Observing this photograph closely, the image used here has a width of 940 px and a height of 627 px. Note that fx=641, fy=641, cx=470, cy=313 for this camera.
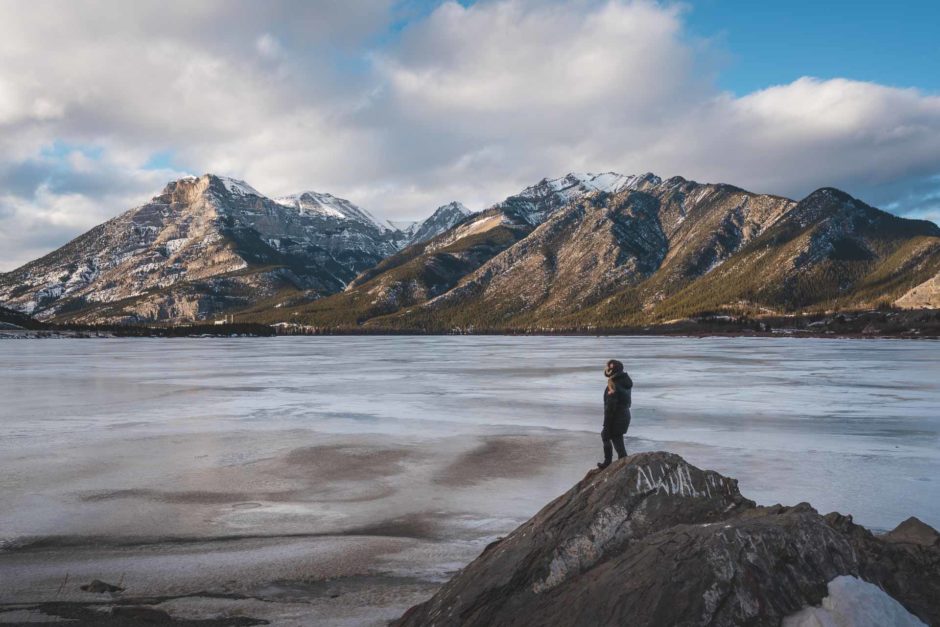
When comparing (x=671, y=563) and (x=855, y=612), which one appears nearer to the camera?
(x=855, y=612)

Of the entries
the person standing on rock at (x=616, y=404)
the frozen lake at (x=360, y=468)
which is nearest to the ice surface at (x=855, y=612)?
the frozen lake at (x=360, y=468)

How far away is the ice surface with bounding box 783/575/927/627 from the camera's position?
22.1 ft

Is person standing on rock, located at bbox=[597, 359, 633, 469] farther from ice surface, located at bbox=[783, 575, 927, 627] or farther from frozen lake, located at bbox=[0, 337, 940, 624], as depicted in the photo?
ice surface, located at bbox=[783, 575, 927, 627]

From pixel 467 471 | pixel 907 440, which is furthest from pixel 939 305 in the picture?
pixel 467 471

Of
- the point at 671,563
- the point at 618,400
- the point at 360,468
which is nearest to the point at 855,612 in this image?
the point at 671,563

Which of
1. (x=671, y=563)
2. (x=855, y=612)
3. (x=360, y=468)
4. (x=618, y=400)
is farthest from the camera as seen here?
(x=360, y=468)

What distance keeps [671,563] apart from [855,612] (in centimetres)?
189

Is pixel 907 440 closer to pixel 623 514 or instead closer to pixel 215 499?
pixel 623 514

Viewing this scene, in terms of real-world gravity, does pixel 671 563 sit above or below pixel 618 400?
below

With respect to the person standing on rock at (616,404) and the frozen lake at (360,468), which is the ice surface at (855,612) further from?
the person standing on rock at (616,404)

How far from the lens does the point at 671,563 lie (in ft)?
24.5

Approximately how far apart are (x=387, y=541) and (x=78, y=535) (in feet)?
20.9

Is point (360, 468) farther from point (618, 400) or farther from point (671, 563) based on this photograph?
point (671, 563)

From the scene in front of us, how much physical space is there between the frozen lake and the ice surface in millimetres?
5609
